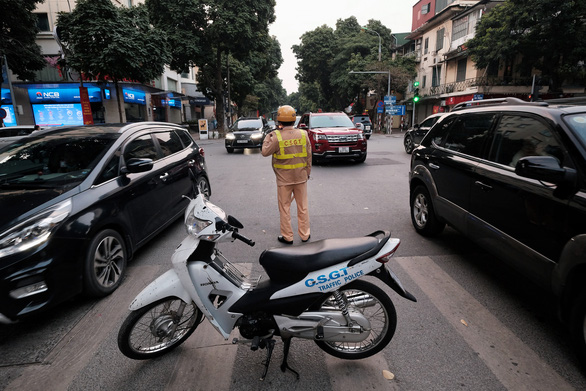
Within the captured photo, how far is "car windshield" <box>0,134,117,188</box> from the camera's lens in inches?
144

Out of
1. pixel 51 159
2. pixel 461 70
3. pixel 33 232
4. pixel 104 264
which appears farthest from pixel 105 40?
pixel 461 70

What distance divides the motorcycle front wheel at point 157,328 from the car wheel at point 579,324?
2665 mm

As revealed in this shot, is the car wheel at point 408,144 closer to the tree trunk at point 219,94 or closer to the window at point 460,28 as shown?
the tree trunk at point 219,94

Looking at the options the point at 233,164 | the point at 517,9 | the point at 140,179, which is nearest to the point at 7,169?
the point at 140,179

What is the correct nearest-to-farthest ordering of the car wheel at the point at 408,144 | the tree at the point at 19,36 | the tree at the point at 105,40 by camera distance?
the tree at the point at 105,40 < the car wheel at the point at 408,144 < the tree at the point at 19,36

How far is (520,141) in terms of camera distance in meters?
3.28

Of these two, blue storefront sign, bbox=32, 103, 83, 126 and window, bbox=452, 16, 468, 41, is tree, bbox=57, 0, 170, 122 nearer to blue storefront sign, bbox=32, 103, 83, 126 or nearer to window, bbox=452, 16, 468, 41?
blue storefront sign, bbox=32, 103, 83, 126

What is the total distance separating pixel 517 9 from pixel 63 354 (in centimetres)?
3067

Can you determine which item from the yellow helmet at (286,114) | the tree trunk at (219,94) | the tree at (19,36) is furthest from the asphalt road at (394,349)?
the tree trunk at (219,94)

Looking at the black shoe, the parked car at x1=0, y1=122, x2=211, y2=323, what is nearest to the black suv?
the black shoe

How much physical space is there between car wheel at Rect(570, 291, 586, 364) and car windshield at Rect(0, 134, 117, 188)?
171 inches

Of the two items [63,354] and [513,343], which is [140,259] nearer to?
[63,354]

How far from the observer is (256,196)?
797 cm

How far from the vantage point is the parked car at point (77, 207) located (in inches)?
110
